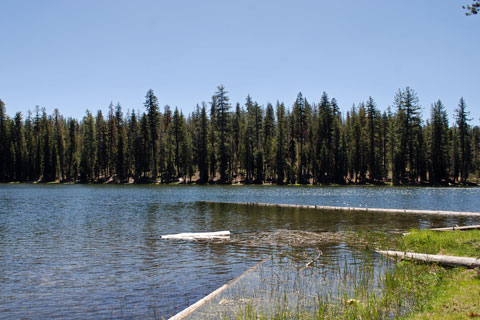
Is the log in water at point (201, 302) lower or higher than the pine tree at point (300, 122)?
lower

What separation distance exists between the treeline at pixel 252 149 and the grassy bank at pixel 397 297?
3321 inches

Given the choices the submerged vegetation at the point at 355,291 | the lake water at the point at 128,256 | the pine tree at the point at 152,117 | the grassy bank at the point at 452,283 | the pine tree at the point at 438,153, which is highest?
the pine tree at the point at 152,117

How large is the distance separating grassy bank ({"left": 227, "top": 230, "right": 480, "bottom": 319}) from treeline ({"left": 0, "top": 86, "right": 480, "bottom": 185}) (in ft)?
277

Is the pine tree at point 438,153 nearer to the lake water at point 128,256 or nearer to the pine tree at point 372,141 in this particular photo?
the pine tree at point 372,141

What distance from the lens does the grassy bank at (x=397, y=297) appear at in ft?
27.4

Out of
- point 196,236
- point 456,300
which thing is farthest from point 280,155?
point 456,300

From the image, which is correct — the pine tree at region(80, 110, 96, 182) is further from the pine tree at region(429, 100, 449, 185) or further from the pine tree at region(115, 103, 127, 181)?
the pine tree at region(429, 100, 449, 185)

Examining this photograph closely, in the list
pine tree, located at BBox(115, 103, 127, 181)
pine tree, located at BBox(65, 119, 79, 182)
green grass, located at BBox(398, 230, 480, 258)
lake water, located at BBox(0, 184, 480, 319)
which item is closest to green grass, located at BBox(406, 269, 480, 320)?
green grass, located at BBox(398, 230, 480, 258)

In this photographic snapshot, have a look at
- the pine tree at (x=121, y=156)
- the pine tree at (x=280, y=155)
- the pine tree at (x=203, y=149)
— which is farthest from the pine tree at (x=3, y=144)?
the pine tree at (x=280, y=155)

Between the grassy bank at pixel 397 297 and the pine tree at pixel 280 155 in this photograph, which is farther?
the pine tree at pixel 280 155

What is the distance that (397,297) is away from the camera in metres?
9.80

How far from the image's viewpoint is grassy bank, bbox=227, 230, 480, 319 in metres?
8.36

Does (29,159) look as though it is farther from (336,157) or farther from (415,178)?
(415,178)

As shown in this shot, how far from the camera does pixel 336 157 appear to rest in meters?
97.1
